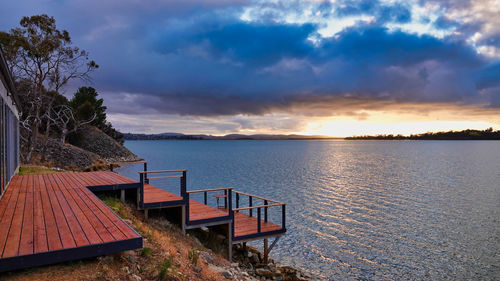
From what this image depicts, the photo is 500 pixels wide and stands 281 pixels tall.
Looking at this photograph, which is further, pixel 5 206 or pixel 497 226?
pixel 497 226

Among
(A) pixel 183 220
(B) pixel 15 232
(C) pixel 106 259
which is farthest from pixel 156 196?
(C) pixel 106 259

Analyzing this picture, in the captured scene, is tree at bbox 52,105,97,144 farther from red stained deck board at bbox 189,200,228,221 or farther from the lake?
red stained deck board at bbox 189,200,228,221

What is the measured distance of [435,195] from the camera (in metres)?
31.4

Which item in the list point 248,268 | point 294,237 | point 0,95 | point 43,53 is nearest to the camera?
point 0,95

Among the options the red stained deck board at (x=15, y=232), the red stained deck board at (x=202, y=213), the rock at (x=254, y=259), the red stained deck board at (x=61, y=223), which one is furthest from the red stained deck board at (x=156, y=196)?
the rock at (x=254, y=259)

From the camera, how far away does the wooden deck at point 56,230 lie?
4871 millimetres

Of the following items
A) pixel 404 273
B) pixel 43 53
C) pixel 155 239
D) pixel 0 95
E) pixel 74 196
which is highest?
pixel 43 53

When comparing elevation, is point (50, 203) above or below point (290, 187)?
above

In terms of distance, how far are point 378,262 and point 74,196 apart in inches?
540

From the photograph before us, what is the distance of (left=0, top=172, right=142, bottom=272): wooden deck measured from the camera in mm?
4871

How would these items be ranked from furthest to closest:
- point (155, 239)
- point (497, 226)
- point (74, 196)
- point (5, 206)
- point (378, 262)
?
point (497, 226)
point (378, 262)
point (74, 196)
point (155, 239)
point (5, 206)

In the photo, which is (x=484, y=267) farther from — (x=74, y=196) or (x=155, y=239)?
(x=74, y=196)

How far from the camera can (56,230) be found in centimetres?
583

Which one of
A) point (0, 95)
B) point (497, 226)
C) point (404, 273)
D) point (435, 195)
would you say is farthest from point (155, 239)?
point (435, 195)
